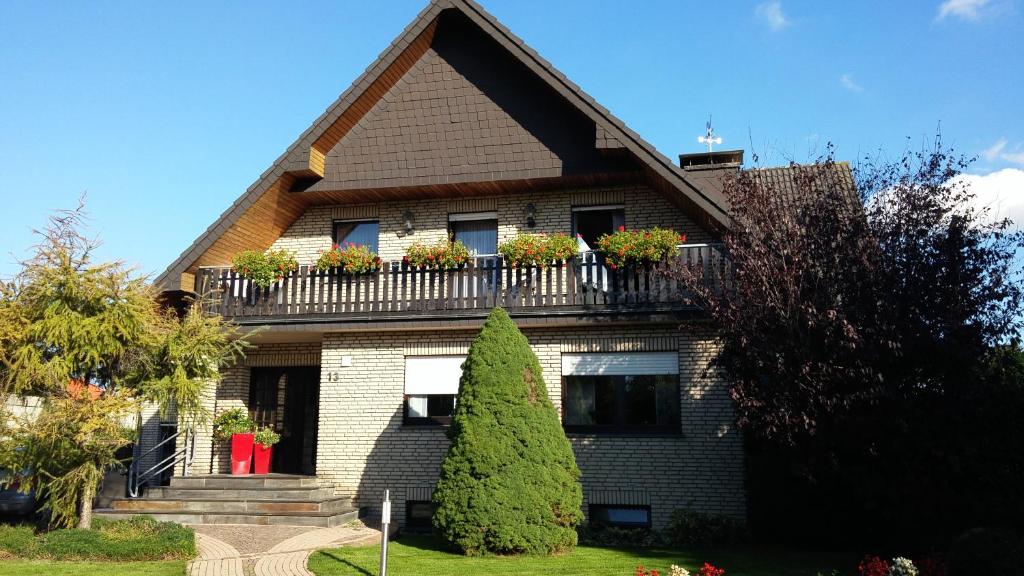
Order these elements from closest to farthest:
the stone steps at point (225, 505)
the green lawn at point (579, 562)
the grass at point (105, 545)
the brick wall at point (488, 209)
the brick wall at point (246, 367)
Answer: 1. the green lawn at point (579, 562)
2. the grass at point (105, 545)
3. the stone steps at point (225, 505)
4. the brick wall at point (488, 209)
5. the brick wall at point (246, 367)

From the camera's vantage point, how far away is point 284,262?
15383mm

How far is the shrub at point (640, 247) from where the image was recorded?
13594 mm

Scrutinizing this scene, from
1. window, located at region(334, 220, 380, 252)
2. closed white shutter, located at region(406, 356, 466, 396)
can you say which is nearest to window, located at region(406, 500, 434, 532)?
closed white shutter, located at region(406, 356, 466, 396)

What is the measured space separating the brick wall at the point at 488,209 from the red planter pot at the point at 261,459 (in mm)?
4046

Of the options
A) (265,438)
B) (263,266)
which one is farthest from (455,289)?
(265,438)

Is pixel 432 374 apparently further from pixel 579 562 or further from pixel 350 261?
pixel 579 562

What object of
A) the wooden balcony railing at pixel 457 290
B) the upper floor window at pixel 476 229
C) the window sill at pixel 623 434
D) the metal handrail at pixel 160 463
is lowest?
the metal handrail at pixel 160 463

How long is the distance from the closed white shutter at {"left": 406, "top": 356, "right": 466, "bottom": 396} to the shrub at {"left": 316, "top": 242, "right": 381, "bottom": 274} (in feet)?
6.25

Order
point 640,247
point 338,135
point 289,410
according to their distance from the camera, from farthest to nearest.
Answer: point 289,410 → point 338,135 → point 640,247

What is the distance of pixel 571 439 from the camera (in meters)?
14.2

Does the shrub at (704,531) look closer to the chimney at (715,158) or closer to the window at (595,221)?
the window at (595,221)

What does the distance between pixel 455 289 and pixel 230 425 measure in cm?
536

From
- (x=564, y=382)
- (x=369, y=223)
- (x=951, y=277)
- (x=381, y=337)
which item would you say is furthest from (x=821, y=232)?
(x=369, y=223)

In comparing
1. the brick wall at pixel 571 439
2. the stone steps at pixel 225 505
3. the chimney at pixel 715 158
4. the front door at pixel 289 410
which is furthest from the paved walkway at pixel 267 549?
the chimney at pixel 715 158
